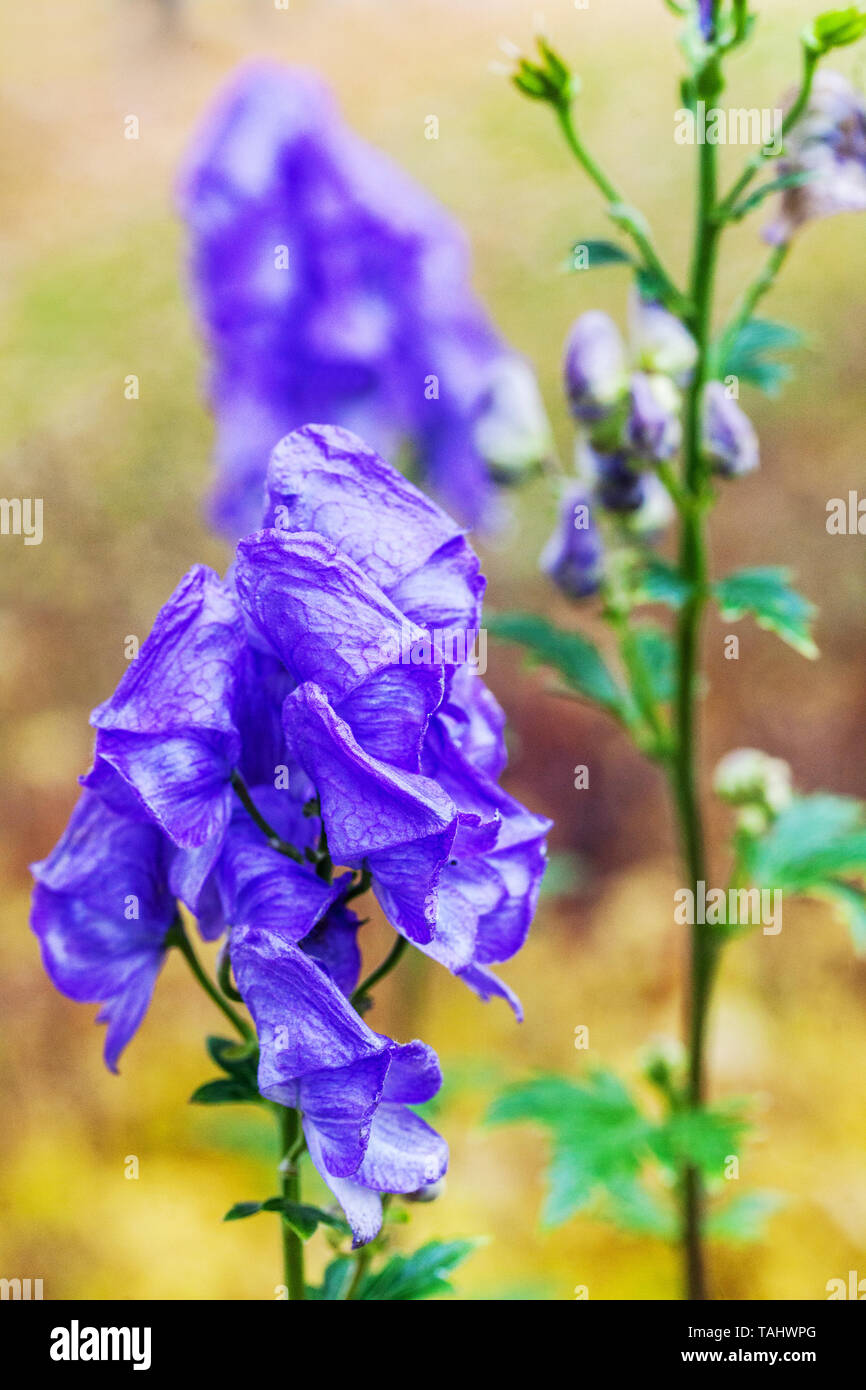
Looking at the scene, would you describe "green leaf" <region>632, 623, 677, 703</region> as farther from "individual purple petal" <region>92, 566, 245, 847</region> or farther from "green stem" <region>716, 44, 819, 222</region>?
"individual purple petal" <region>92, 566, 245, 847</region>

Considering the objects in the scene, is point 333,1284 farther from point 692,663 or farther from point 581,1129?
point 692,663

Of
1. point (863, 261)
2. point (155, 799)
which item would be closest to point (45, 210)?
point (863, 261)

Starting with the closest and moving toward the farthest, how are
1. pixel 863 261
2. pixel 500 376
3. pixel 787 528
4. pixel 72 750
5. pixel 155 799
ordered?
pixel 155 799 < pixel 500 376 < pixel 72 750 < pixel 787 528 < pixel 863 261

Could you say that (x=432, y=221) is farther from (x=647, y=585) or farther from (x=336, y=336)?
(x=647, y=585)

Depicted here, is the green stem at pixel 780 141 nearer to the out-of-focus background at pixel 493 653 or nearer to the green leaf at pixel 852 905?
the out-of-focus background at pixel 493 653

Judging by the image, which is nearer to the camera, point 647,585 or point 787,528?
point 647,585

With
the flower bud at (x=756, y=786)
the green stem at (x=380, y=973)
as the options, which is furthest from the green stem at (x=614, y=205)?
the green stem at (x=380, y=973)

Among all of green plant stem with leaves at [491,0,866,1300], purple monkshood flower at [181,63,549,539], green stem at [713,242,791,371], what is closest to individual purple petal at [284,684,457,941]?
green plant stem with leaves at [491,0,866,1300]
